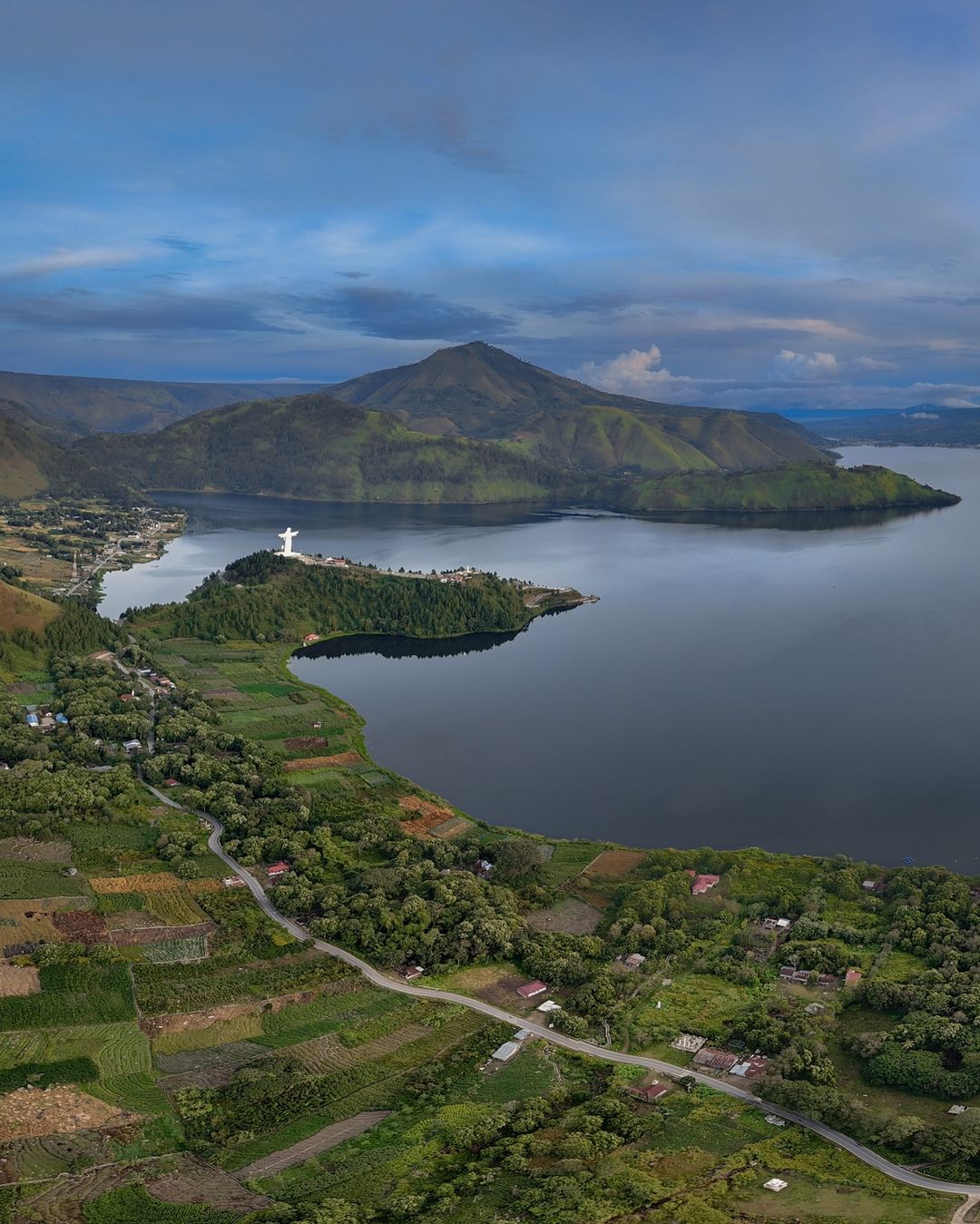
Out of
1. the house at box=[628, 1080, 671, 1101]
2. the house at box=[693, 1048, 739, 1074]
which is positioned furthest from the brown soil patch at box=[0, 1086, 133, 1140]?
the house at box=[693, 1048, 739, 1074]

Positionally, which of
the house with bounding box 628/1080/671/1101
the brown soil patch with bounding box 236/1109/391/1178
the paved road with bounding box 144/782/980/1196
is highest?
the paved road with bounding box 144/782/980/1196

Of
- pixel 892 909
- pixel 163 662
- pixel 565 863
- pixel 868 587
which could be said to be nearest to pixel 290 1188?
pixel 565 863

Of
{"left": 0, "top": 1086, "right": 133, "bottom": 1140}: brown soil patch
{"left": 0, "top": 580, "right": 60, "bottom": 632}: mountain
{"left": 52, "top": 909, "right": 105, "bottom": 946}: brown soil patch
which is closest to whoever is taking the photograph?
{"left": 0, "top": 1086, "right": 133, "bottom": 1140}: brown soil patch

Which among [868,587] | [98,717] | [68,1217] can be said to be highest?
[868,587]

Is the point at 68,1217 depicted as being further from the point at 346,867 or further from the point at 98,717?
the point at 98,717

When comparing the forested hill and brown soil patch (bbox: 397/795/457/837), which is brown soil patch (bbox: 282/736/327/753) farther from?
the forested hill

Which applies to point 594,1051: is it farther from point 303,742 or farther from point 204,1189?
point 303,742

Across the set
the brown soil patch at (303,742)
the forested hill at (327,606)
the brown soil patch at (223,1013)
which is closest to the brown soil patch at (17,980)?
the brown soil patch at (223,1013)
